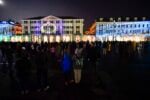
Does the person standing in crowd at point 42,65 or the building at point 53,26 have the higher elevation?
the building at point 53,26

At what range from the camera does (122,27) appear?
12862 cm

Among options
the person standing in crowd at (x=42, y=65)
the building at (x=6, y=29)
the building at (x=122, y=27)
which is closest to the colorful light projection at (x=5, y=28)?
the building at (x=6, y=29)

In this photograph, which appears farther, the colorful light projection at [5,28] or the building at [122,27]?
the colorful light projection at [5,28]

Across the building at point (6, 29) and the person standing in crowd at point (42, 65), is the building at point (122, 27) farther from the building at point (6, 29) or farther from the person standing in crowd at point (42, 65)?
the person standing in crowd at point (42, 65)

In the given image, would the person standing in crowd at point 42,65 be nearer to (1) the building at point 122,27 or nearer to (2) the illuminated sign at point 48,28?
(1) the building at point 122,27

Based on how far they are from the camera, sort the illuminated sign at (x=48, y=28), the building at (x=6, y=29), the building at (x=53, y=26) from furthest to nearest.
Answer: the building at (x=53, y=26) < the illuminated sign at (x=48, y=28) < the building at (x=6, y=29)

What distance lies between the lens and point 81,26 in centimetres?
13875

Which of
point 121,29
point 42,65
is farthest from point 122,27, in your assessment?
point 42,65

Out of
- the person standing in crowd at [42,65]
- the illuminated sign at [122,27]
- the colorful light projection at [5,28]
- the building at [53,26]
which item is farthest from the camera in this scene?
the building at [53,26]

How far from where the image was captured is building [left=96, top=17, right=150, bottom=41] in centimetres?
12194

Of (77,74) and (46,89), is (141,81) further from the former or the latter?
(46,89)

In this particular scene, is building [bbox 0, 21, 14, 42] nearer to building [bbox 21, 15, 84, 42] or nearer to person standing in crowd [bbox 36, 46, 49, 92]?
building [bbox 21, 15, 84, 42]

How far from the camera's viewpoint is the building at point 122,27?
4801 inches

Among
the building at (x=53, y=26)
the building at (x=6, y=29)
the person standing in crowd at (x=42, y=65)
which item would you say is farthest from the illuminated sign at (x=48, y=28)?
the person standing in crowd at (x=42, y=65)
